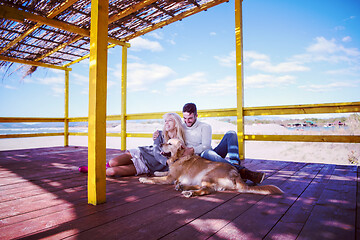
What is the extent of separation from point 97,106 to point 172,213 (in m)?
1.02

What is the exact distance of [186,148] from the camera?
7.79 ft

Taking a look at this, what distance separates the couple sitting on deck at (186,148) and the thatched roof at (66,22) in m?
2.28

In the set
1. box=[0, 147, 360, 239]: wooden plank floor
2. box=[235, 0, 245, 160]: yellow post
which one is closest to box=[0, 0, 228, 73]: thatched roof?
box=[235, 0, 245, 160]: yellow post

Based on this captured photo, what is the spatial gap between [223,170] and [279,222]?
0.76 m

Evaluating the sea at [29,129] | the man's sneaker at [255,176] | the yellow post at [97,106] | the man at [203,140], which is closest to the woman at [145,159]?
the man at [203,140]

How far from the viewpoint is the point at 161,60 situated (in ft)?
116

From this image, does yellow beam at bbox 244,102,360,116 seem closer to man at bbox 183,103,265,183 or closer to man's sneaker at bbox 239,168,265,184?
man at bbox 183,103,265,183

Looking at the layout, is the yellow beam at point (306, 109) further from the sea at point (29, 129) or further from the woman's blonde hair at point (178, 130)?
the sea at point (29, 129)

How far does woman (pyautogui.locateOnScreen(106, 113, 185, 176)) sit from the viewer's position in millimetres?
2566

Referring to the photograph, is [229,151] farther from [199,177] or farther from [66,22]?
[66,22]

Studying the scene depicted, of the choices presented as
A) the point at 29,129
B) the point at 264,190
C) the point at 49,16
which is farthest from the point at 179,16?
the point at 29,129

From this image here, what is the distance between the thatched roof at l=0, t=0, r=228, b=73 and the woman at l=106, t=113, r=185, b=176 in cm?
237

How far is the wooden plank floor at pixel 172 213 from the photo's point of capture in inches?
43.2

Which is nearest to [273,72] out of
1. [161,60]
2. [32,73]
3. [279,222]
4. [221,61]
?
[221,61]
